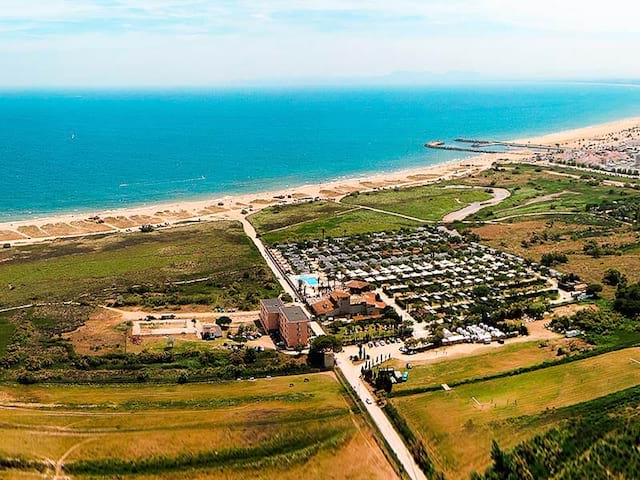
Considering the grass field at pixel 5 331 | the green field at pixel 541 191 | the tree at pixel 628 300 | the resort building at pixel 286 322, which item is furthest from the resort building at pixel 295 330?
the green field at pixel 541 191

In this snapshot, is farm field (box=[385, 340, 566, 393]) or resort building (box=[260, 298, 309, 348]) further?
resort building (box=[260, 298, 309, 348])

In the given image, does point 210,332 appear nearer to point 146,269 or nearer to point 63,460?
point 63,460

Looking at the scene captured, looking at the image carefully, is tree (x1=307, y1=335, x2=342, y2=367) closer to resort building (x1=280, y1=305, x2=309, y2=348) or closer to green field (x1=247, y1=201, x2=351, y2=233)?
resort building (x1=280, y1=305, x2=309, y2=348)

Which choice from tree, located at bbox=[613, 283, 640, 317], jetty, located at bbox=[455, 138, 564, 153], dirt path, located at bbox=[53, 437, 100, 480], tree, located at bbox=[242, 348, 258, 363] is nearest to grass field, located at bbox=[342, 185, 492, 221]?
tree, located at bbox=[613, 283, 640, 317]

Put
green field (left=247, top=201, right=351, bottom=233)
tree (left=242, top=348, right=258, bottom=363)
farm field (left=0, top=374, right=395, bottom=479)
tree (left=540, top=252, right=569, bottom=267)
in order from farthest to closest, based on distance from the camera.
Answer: green field (left=247, top=201, right=351, bottom=233)
tree (left=540, top=252, right=569, bottom=267)
tree (left=242, top=348, right=258, bottom=363)
farm field (left=0, top=374, right=395, bottom=479)

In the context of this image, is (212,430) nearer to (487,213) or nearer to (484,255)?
(484,255)

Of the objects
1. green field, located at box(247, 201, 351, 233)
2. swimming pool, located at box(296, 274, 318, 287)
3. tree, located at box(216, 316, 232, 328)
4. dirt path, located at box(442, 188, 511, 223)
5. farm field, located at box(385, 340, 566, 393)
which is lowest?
Answer: dirt path, located at box(442, 188, 511, 223)

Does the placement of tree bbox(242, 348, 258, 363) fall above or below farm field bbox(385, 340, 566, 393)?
above

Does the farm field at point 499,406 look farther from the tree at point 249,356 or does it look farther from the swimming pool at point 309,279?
the swimming pool at point 309,279

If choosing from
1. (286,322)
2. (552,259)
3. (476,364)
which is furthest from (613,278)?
(286,322)
